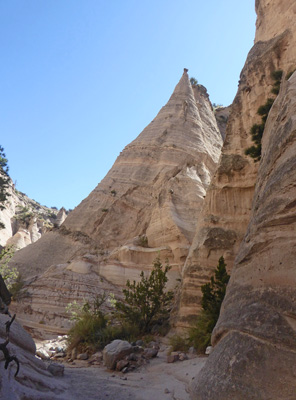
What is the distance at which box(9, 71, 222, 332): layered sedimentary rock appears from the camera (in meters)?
18.2

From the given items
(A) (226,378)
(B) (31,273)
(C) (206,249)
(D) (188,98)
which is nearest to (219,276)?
(C) (206,249)

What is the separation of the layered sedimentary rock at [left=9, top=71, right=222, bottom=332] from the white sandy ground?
863 centimetres

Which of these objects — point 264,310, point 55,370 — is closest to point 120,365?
point 55,370

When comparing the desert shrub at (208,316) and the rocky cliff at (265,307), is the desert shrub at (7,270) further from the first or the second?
the rocky cliff at (265,307)

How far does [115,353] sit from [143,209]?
15840mm

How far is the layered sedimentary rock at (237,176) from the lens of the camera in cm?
1204

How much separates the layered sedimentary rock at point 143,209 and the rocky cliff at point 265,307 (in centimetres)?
1155

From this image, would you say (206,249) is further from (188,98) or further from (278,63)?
(188,98)

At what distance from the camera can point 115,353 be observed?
8.00 meters

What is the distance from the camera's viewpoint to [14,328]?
5.64 metres

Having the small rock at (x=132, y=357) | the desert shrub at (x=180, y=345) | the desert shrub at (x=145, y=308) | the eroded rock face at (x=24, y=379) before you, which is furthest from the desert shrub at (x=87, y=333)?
the eroded rock face at (x=24, y=379)

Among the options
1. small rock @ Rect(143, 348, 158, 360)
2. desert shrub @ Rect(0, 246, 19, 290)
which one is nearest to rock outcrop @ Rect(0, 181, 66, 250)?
desert shrub @ Rect(0, 246, 19, 290)

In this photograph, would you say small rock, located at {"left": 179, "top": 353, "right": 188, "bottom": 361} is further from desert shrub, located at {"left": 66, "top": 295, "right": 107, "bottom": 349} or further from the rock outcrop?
the rock outcrop

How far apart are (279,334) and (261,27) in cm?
1726
